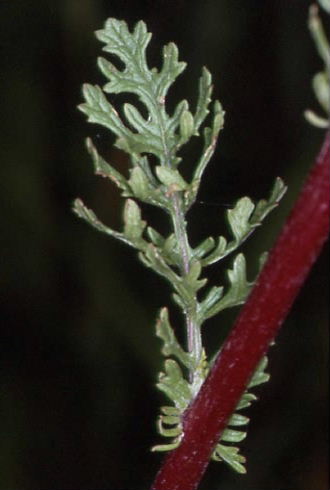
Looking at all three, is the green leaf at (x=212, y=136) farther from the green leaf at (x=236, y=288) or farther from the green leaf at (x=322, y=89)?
the green leaf at (x=322, y=89)

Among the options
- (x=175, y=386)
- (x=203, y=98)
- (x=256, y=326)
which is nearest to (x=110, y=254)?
(x=203, y=98)

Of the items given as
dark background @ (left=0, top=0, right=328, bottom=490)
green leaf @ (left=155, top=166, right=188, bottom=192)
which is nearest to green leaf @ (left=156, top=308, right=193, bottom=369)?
green leaf @ (left=155, top=166, right=188, bottom=192)

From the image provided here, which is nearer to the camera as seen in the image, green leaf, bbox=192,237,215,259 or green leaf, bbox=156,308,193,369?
green leaf, bbox=156,308,193,369

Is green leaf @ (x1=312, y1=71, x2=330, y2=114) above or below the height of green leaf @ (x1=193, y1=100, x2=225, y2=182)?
above

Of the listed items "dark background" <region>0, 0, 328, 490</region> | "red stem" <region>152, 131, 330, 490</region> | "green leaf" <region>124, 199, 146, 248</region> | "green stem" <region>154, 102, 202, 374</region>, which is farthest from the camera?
"dark background" <region>0, 0, 328, 490</region>

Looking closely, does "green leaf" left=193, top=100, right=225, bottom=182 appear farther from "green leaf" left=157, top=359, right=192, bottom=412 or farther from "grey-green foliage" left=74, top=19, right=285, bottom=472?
"green leaf" left=157, top=359, right=192, bottom=412

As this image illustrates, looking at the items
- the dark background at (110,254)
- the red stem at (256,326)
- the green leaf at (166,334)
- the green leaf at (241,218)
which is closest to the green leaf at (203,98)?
the green leaf at (241,218)
